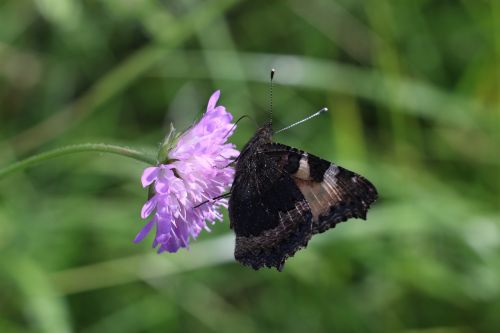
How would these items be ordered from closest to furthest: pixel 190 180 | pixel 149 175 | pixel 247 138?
pixel 149 175, pixel 190 180, pixel 247 138

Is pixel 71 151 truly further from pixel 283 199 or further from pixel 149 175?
pixel 283 199

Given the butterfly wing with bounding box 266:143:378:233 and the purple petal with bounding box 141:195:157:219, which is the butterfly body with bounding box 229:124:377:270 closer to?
the butterfly wing with bounding box 266:143:378:233

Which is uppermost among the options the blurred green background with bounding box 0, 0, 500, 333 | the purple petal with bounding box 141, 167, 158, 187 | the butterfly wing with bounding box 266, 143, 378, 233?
the blurred green background with bounding box 0, 0, 500, 333

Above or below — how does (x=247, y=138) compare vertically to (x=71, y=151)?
above

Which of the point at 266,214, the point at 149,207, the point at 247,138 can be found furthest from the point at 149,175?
the point at 247,138

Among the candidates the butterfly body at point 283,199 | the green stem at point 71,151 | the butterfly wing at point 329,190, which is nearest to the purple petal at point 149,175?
the green stem at point 71,151

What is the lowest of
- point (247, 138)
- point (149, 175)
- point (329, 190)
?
point (329, 190)

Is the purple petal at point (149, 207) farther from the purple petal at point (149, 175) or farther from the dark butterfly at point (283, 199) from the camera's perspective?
the dark butterfly at point (283, 199)

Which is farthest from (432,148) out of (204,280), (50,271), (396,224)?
(50,271)

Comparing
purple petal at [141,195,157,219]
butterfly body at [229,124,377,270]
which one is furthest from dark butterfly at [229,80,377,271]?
purple petal at [141,195,157,219]
